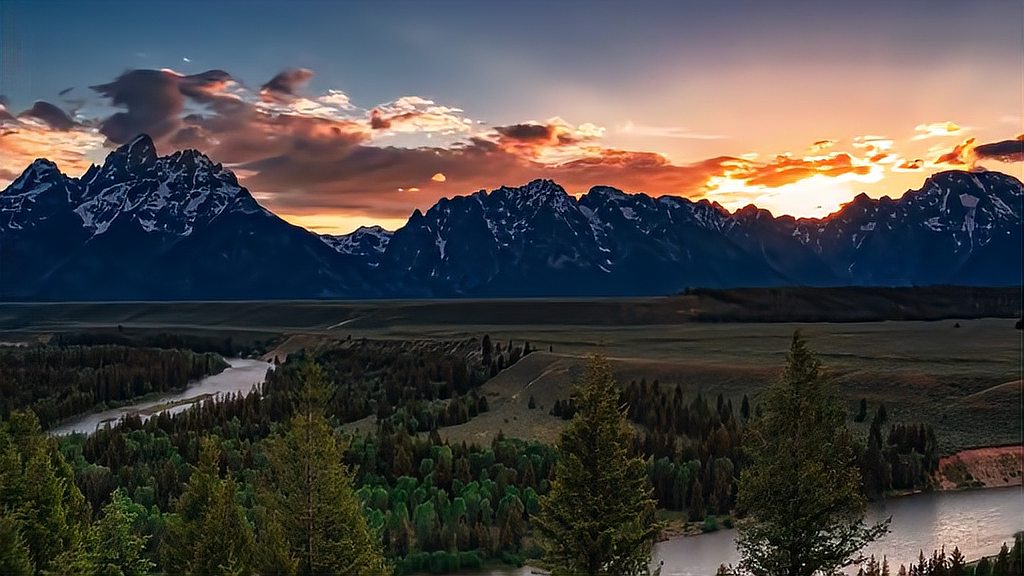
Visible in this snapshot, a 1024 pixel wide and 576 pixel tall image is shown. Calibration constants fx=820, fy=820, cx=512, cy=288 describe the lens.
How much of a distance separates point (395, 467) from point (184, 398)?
5482cm

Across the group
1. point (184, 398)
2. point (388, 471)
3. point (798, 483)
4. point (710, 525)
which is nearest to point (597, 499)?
point (798, 483)

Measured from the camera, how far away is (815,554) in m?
22.5

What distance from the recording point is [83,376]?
299ft

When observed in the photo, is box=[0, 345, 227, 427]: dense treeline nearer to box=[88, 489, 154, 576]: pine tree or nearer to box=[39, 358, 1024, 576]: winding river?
box=[88, 489, 154, 576]: pine tree

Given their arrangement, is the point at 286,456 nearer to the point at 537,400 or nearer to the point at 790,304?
the point at 537,400

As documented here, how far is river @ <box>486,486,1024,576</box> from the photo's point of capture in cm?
3253

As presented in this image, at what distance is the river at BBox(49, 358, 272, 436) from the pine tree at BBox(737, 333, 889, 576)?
5504cm

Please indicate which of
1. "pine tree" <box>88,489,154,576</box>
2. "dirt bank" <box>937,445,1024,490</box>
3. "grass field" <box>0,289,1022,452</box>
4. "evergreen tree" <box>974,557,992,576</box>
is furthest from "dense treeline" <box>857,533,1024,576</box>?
"grass field" <box>0,289,1022,452</box>

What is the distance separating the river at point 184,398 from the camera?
73.9 metres

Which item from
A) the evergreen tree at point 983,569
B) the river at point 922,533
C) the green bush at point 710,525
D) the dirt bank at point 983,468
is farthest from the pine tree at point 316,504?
the dirt bank at point 983,468

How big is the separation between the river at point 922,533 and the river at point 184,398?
47566 millimetres

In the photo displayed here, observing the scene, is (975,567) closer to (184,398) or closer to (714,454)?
(714,454)

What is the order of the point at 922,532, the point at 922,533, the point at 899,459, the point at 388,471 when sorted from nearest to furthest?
the point at 922,533 → the point at 922,532 → the point at 388,471 → the point at 899,459

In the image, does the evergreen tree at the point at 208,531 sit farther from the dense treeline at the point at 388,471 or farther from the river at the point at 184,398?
the river at the point at 184,398
